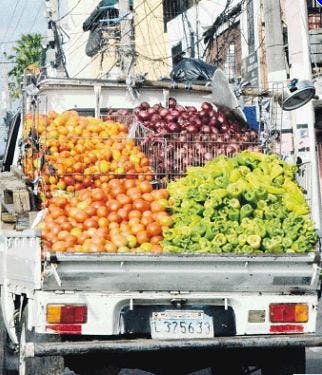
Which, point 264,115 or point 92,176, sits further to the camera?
point 264,115

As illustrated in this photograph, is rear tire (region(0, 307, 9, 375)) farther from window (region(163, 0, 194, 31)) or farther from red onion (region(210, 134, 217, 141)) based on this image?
window (region(163, 0, 194, 31))

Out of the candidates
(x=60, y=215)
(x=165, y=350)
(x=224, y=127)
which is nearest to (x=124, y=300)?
(x=165, y=350)

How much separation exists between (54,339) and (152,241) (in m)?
1.05

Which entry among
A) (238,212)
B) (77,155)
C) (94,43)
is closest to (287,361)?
(238,212)

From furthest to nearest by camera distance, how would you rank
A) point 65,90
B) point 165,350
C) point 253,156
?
point 65,90
point 253,156
point 165,350

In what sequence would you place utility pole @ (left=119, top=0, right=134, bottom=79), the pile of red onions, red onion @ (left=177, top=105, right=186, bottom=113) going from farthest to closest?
utility pole @ (left=119, top=0, right=134, bottom=79), red onion @ (left=177, top=105, right=186, bottom=113), the pile of red onions

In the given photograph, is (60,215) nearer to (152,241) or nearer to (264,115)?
(152,241)

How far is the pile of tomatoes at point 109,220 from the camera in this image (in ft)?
20.9

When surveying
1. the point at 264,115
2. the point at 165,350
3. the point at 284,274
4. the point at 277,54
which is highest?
the point at 277,54

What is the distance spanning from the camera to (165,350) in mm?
5891

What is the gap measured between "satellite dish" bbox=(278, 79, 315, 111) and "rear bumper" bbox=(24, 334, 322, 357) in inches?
204

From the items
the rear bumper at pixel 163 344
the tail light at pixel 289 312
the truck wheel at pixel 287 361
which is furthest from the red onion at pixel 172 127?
the rear bumper at pixel 163 344

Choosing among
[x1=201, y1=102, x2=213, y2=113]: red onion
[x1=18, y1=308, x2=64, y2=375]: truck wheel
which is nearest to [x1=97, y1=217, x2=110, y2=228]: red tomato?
[x1=18, y1=308, x2=64, y2=375]: truck wheel

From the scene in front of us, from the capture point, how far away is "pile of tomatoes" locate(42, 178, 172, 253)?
6.38 m
